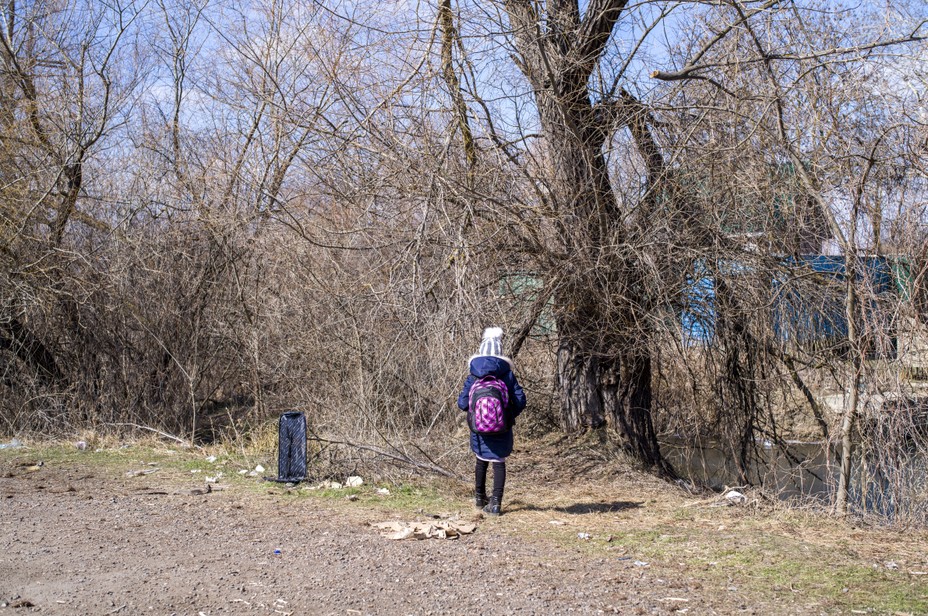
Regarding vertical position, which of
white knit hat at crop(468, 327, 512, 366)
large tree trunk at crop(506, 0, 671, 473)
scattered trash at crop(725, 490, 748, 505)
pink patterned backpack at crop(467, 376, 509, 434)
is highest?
large tree trunk at crop(506, 0, 671, 473)

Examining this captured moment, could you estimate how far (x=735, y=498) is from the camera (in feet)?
25.6

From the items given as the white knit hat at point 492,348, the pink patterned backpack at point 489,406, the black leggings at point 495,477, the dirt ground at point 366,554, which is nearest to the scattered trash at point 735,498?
the dirt ground at point 366,554

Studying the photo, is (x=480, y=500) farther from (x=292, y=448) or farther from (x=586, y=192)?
(x=586, y=192)

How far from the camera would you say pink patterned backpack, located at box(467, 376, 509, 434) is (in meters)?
6.71

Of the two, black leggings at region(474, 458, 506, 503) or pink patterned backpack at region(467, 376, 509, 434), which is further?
black leggings at region(474, 458, 506, 503)

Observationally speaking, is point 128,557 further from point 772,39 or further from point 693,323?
point 772,39

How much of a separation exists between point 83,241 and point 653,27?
8488mm

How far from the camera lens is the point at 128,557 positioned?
554 centimetres

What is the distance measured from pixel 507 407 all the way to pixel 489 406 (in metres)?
0.14

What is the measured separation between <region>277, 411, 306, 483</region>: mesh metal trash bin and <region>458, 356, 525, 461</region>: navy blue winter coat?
1.91 m

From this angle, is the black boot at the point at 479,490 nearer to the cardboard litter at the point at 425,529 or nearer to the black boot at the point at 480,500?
the black boot at the point at 480,500

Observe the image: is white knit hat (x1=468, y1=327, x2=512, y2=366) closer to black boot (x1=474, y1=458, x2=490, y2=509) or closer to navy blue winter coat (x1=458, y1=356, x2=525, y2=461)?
navy blue winter coat (x1=458, y1=356, x2=525, y2=461)

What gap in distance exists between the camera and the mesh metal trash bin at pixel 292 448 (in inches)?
317

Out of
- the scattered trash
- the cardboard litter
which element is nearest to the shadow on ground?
the scattered trash
